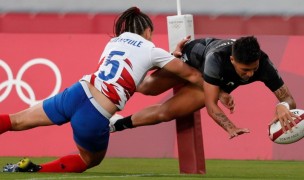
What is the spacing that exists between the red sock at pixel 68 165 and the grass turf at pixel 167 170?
126mm

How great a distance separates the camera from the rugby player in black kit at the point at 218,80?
10.4 metres

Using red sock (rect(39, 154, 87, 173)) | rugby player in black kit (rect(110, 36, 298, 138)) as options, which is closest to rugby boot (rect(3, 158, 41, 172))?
red sock (rect(39, 154, 87, 173))

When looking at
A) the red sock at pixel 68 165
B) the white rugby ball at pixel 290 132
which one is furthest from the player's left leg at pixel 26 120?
the white rugby ball at pixel 290 132

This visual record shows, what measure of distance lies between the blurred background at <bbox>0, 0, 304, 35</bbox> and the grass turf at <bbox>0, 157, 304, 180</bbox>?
3.52 metres

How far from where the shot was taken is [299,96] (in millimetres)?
14266

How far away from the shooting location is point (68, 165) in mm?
10922

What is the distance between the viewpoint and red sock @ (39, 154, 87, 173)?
1091 cm

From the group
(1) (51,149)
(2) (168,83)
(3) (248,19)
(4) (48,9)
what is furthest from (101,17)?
(2) (168,83)

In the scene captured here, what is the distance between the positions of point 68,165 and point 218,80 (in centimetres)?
160

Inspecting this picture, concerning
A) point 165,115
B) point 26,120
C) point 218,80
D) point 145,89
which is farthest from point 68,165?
point 218,80

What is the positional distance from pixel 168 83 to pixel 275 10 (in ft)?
19.7

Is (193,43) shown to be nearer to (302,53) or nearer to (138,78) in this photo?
(138,78)

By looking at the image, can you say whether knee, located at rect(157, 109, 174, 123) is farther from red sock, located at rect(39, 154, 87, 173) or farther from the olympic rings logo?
the olympic rings logo

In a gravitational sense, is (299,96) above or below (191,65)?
below
